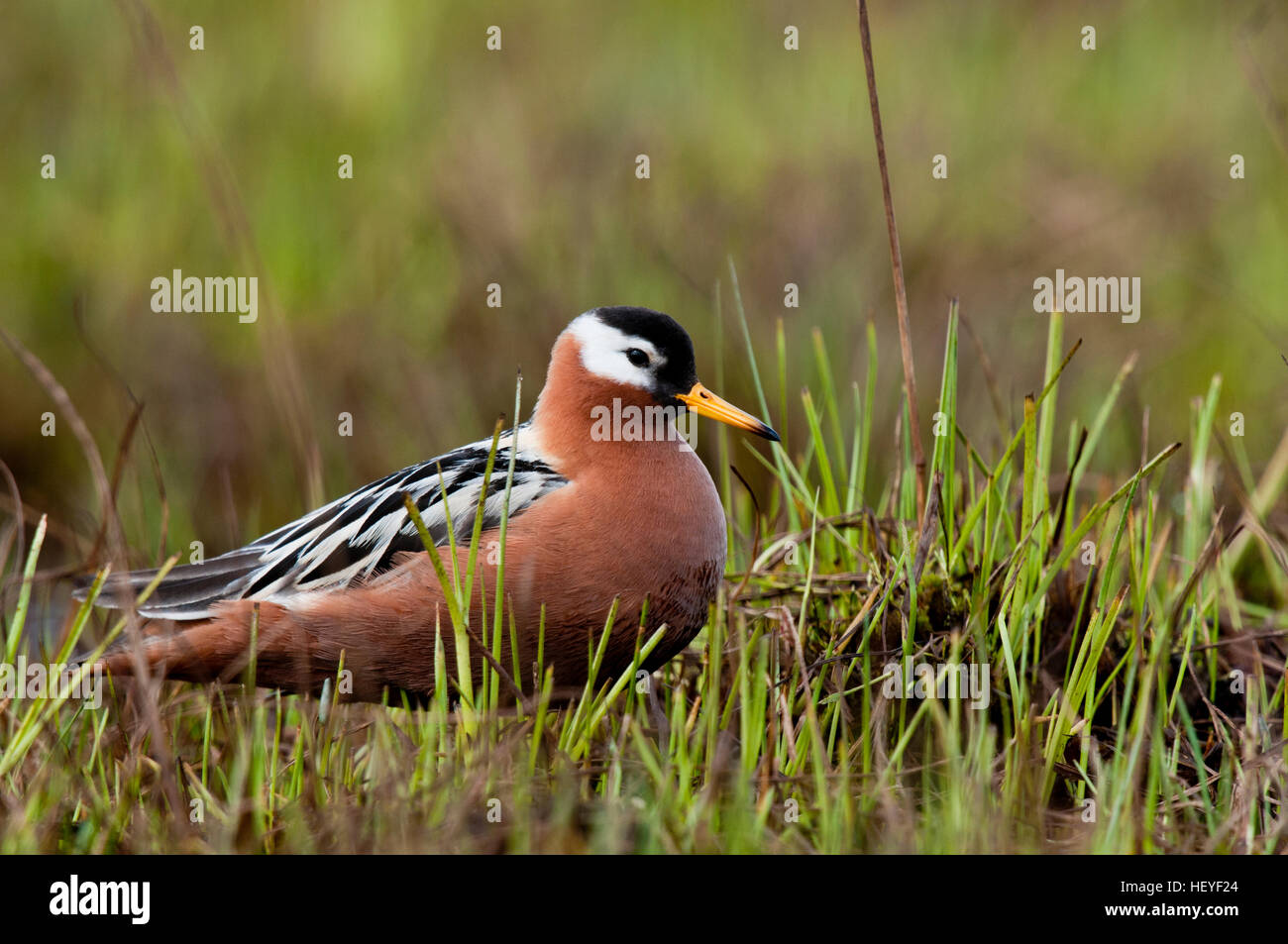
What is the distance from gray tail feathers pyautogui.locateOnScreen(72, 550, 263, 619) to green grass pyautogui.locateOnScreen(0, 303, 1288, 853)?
11.4 inches

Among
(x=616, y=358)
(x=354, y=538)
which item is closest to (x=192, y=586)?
(x=354, y=538)

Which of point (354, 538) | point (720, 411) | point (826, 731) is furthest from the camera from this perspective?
point (720, 411)

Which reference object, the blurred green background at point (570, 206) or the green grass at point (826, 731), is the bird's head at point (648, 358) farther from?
the blurred green background at point (570, 206)

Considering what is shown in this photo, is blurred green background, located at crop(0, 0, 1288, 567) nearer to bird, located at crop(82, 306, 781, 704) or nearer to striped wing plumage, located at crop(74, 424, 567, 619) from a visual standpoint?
striped wing plumage, located at crop(74, 424, 567, 619)

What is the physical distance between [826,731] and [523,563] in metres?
1.03

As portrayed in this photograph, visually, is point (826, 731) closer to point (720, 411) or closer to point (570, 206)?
point (720, 411)

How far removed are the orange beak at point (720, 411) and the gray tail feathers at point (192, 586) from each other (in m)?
1.56

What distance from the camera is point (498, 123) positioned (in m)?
Answer: 8.90

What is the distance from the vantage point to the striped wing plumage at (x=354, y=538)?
444 cm

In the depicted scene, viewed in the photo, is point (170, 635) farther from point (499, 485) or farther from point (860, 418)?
point (860, 418)

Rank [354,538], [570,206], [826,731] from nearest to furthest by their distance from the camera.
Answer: [826,731] < [354,538] < [570,206]

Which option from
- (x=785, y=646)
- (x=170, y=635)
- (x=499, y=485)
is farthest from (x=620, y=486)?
(x=170, y=635)

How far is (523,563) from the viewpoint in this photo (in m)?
4.22

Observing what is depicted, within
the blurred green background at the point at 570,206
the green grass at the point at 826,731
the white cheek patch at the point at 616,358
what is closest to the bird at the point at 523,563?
the white cheek patch at the point at 616,358
